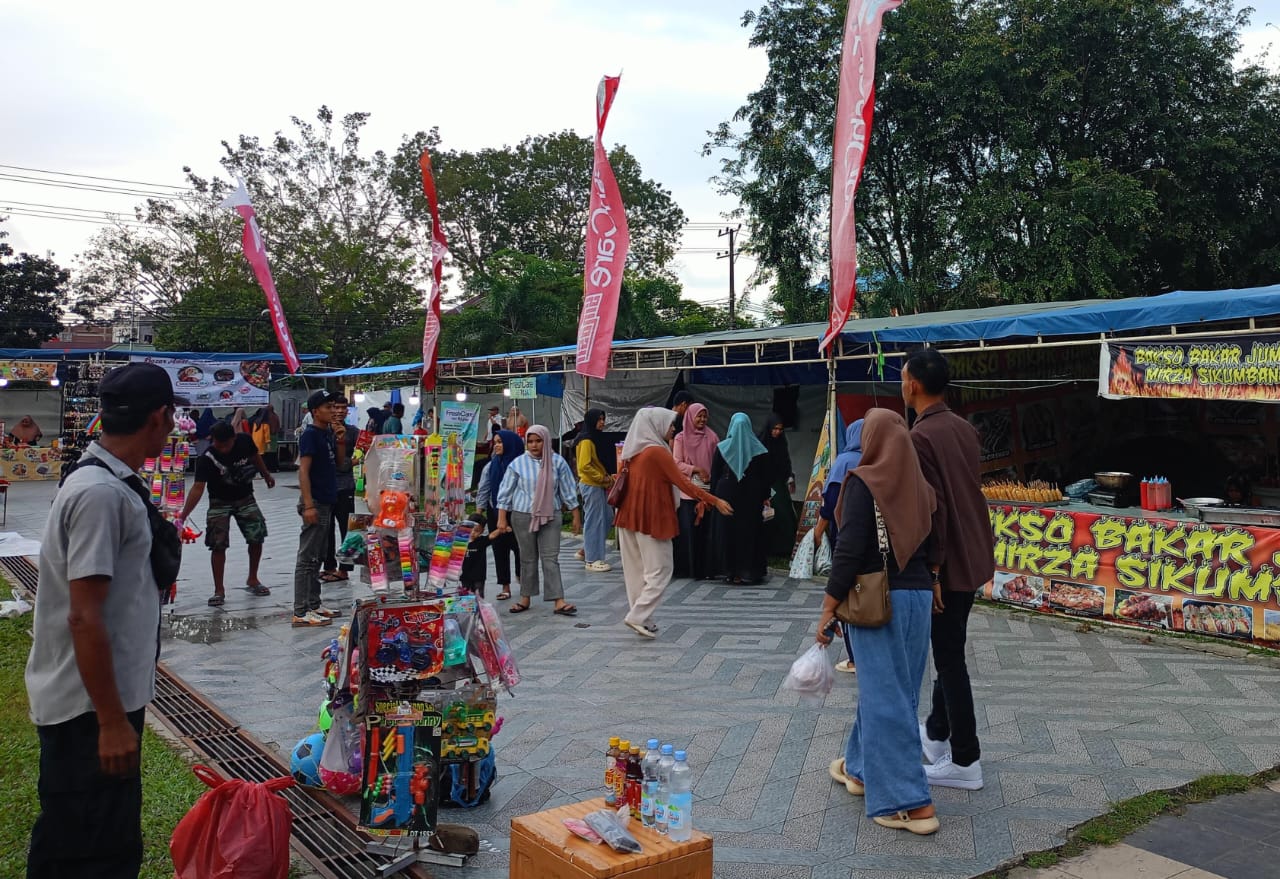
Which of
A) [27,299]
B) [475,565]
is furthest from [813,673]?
[27,299]

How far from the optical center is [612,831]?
2.70 metres

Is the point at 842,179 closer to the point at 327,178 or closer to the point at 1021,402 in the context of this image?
the point at 1021,402

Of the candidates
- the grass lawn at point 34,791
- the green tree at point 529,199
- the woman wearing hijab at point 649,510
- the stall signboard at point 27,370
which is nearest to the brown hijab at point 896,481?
the grass lawn at point 34,791

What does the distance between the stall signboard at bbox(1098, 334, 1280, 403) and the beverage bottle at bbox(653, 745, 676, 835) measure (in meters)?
5.30

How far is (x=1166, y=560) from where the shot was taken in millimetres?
6582

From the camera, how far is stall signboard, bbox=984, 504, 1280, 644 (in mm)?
6152

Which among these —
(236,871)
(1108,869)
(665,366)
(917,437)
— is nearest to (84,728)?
(236,871)

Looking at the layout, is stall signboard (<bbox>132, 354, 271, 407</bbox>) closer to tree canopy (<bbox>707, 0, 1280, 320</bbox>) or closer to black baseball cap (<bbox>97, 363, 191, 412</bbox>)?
tree canopy (<bbox>707, 0, 1280, 320</bbox>)

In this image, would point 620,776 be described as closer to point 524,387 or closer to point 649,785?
point 649,785

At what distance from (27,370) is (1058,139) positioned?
21.6 metres

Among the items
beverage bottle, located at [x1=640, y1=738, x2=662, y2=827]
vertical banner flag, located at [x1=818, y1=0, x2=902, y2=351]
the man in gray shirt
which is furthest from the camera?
vertical banner flag, located at [x1=818, y1=0, x2=902, y2=351]

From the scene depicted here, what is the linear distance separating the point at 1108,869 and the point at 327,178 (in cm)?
3350

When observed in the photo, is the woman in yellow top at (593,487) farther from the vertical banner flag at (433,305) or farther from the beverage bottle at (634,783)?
the beverage bottle at (634,783)

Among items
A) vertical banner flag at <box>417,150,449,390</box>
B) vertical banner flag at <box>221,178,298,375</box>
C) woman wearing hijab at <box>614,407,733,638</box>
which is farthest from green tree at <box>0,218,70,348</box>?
woman wearing hijab at <box>614,407,733,638</box>
